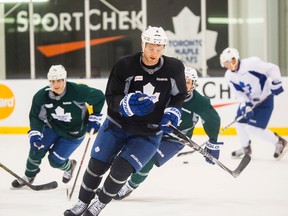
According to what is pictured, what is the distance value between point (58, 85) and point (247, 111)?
7.74 ft

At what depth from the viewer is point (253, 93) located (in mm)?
7020

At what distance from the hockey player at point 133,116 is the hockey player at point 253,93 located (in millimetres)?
3019

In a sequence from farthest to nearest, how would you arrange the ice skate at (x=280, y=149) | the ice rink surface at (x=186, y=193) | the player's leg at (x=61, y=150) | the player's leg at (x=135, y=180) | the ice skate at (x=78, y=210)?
the ice skate at (x=280, y=149) < the player's leg at (x=61, y=150) < the player's leg at (x=135, y=180) < the ice rink surface at (x=186, y=193) < the ice skate at (x=78, y=210)

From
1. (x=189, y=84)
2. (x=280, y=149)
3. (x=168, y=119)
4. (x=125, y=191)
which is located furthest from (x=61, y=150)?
(x=280, y=149)

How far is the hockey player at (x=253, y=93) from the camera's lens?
22.7 feet

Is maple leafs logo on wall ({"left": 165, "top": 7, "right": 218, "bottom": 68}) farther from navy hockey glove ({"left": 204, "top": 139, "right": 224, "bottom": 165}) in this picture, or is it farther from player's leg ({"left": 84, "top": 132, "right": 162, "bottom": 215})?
player's leg ({"left": 84, "top": 132, "right": 162, "bottom": 215})

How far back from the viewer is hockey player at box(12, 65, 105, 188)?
510cm

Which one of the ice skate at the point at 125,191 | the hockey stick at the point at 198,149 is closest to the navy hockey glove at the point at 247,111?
the hockey stick at the point at 198,149

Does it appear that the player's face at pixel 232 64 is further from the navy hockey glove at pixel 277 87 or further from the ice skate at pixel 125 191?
the ice skate at pixel 125 191

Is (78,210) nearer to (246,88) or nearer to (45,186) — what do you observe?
(45,186)

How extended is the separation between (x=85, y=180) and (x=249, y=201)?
49.5 inches

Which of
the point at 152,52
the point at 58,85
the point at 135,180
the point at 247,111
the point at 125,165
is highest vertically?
the point at 152,52

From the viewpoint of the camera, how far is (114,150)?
3.93 m

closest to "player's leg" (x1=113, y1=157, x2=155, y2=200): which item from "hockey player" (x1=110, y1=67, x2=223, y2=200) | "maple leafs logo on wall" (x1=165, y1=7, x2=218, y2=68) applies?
"hockey player" (x1=110, y1=67, x2=223, y2=200)
